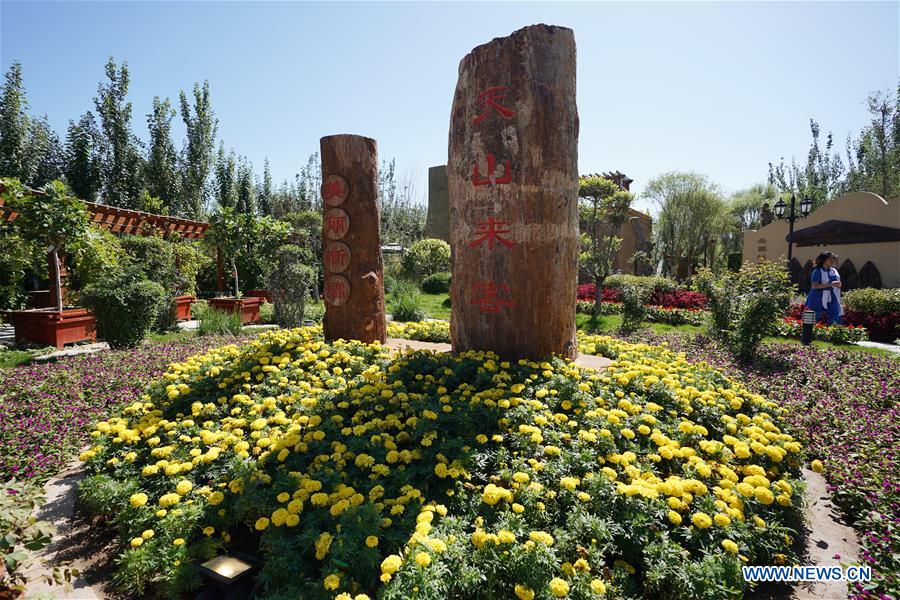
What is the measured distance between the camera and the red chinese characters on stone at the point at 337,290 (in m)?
6.18

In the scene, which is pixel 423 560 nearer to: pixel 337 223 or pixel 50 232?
pixel 337 223

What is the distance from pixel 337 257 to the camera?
621 cm

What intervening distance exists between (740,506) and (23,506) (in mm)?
4042

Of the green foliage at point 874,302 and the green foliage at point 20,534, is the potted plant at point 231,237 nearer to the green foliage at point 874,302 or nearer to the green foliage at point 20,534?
the green foliage at point 20,534

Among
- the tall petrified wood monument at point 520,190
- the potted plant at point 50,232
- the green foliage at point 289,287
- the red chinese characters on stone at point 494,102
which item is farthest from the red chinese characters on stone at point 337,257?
the potted plant at point 50,232

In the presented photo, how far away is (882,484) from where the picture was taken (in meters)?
3.25

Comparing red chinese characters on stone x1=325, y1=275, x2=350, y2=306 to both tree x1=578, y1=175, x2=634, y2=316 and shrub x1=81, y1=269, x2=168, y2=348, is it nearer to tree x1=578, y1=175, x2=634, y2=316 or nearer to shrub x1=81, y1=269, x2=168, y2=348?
shrub x1=81, y1=269, x2=168, y2=348

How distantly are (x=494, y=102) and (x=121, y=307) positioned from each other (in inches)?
299

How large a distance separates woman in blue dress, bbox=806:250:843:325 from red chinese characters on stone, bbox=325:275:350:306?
9.31 metres

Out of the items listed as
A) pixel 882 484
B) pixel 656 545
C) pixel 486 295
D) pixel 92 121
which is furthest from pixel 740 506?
pixel 92 121

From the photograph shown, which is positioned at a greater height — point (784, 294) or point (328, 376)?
point (784, 294)

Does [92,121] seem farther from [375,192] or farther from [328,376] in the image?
[328,376]

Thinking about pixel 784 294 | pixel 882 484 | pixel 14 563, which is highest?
pixel 784 294

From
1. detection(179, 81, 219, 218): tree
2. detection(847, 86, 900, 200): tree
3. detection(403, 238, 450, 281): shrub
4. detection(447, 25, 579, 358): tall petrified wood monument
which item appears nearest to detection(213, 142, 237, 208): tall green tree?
detection(179, 81, 219, 218): tree
